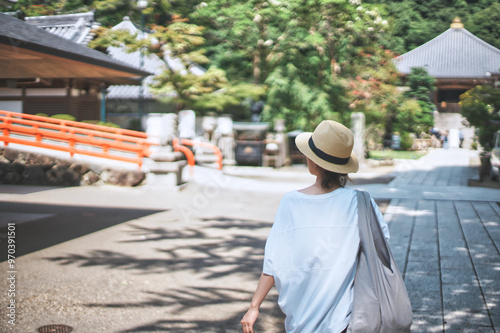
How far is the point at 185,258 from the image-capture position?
671cm

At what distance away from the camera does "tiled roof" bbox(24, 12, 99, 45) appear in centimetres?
2264

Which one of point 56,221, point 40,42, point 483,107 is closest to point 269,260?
point 40,42

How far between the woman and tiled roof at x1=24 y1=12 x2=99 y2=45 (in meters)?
21.6

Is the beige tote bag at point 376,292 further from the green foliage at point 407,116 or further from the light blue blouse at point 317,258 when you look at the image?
the green foliage at point 407,116

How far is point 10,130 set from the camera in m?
14.9

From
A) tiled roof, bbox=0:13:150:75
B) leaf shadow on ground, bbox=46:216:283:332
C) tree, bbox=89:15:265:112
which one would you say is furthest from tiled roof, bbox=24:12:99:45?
leaf shadow on ground, bbox=46:216:283:332

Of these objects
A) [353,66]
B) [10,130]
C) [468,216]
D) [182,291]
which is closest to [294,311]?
[182,291]

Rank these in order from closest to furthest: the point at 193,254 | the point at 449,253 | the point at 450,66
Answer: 1. the point at 449,253
2. the point at 193,254
3. the point at 450,66

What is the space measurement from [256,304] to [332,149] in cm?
84

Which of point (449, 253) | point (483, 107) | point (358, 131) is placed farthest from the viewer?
point (358, 131)

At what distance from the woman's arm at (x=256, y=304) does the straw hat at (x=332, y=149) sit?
2.05ft

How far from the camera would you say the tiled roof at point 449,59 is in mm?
24297

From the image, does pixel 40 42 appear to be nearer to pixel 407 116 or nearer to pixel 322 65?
pixel 322 65

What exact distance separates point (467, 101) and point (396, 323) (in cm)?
1472
